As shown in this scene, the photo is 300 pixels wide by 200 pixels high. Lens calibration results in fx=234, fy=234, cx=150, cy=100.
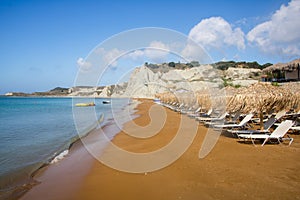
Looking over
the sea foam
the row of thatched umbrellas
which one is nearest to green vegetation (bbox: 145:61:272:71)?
the row of thatched umbrellas

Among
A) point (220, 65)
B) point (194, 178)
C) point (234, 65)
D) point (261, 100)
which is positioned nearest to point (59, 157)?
point (194, 178)

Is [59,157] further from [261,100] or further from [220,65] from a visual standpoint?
[220,65]

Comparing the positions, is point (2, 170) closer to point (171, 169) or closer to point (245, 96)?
point (171, 169)

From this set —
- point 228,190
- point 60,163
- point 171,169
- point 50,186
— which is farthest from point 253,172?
point 60,163

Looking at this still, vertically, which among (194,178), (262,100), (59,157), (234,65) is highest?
(234,65)

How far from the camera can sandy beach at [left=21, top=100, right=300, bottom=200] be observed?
388 cm

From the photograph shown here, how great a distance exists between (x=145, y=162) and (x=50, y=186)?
87.1 inches

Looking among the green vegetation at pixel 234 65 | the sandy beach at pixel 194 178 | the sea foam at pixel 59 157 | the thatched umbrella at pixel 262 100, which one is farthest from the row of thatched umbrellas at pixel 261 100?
the green vegetation at pixel 234 65

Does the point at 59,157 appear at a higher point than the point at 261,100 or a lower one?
lower

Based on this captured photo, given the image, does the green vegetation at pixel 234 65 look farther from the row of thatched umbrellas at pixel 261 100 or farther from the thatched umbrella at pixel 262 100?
the thatched umbrella at pixel 262 100

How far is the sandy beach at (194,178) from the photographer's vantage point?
12.7 ft

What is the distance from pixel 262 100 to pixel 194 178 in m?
4.78

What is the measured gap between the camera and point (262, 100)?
7.97 meters

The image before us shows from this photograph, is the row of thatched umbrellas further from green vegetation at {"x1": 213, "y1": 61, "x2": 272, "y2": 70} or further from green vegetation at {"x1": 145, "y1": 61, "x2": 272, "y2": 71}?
green vegetation at {"x1": 213, "y1": 61, "x2": 272, "y2": 70}
